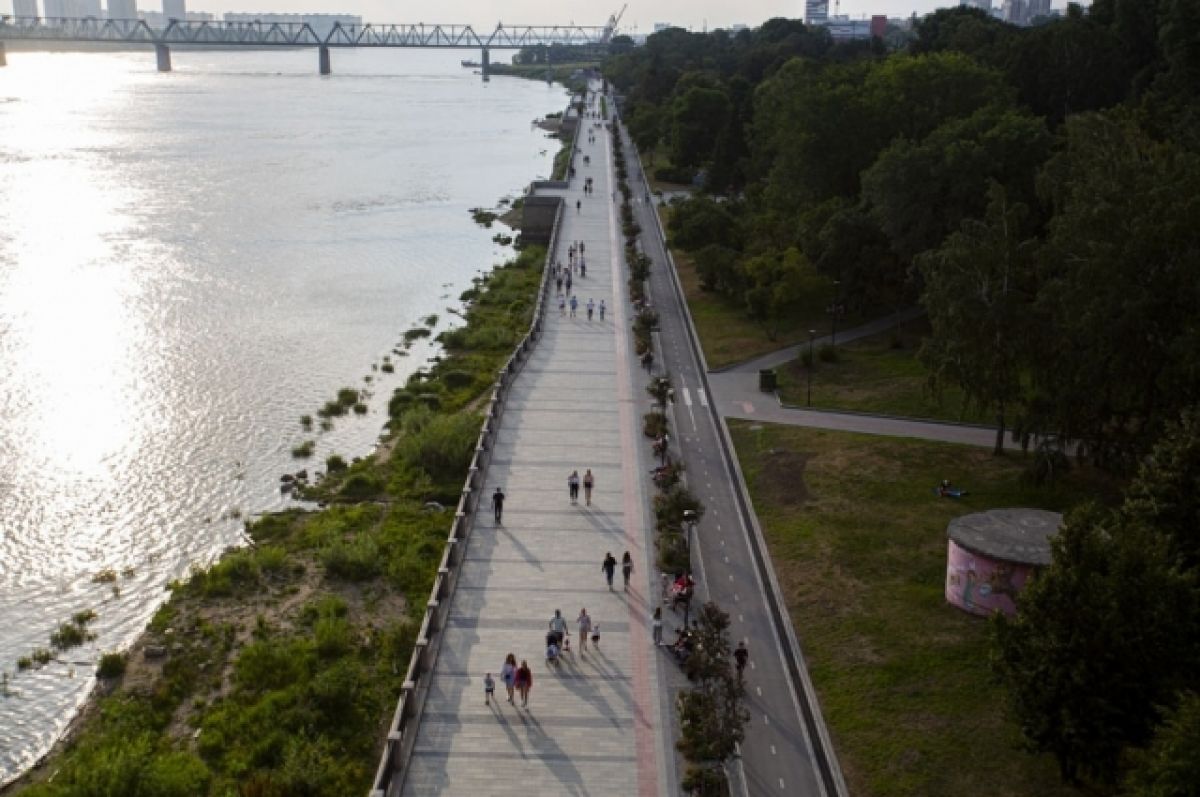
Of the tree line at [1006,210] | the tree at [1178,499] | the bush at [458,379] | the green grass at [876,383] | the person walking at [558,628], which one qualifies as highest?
the tree line at [1006,210]

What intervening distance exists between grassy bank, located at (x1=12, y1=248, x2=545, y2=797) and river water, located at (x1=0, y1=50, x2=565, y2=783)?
1.49 metres

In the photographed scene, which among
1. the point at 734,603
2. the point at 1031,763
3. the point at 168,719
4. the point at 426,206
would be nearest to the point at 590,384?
the point at 734,603

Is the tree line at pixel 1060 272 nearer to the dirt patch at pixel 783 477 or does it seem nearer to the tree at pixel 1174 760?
the tree at pixel 1174 760

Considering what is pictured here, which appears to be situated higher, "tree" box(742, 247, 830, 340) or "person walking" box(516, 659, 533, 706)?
"tree" box(742, 247, 830, 340)

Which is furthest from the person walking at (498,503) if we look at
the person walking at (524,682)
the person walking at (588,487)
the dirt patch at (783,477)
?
the person walking at (524,682)

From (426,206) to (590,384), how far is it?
2206 inches

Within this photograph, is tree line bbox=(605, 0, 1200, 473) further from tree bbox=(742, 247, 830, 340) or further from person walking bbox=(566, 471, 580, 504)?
person walking bbox=(566, 471, 580, 504)

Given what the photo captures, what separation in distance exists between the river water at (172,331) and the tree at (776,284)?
50.9 feet

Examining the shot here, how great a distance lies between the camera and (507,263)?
73.4 m

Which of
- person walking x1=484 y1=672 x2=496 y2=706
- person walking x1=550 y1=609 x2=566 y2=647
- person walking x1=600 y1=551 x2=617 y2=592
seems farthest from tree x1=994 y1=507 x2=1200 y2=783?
person walking x1=600 y1=551 x2=617 y2=592

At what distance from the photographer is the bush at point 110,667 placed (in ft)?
86.4

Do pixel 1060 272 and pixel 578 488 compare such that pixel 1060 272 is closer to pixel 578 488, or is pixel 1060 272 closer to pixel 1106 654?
pixel 578 488

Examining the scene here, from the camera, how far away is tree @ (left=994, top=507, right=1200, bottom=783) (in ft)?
61.0

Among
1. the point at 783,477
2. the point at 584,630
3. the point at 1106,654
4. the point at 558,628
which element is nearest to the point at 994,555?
the point at 1106,654
